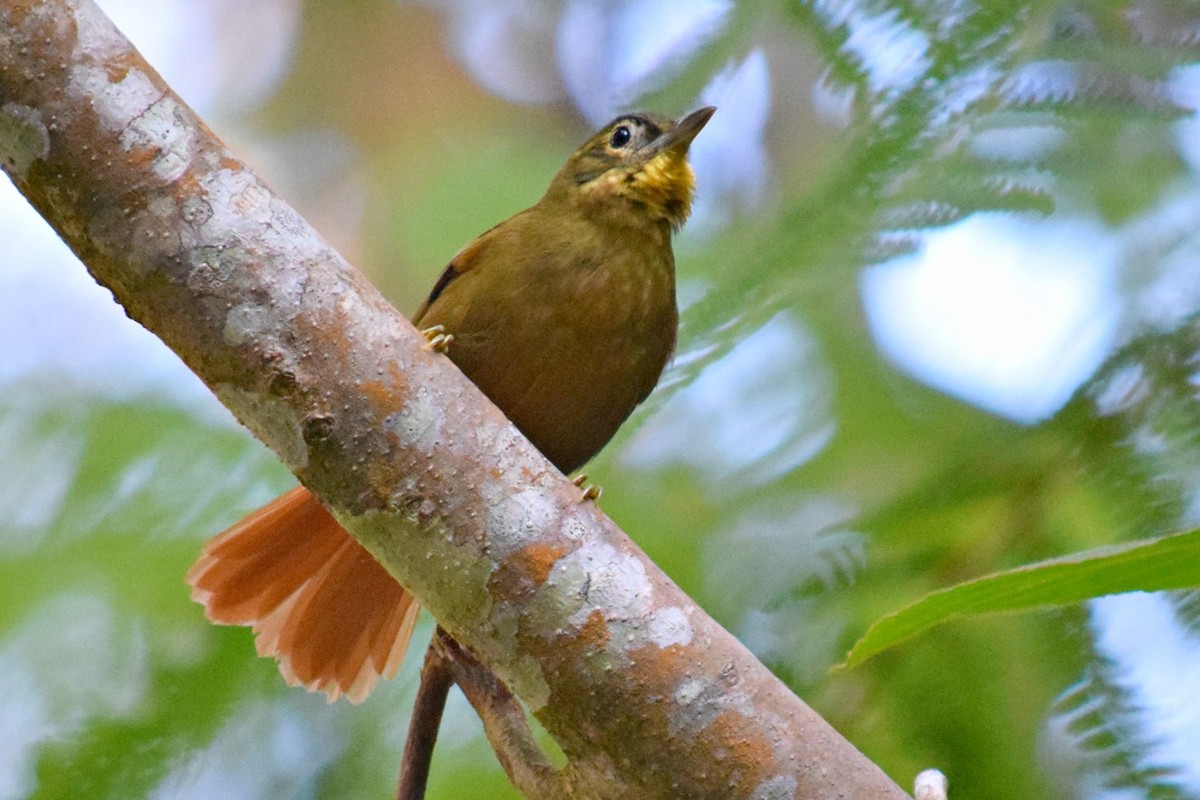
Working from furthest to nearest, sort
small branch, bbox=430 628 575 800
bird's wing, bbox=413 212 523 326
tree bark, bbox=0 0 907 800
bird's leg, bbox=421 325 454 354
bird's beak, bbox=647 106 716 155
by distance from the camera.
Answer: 1. bird's beak, bbox=647 106 716 155
2. bird's wing, bbox=413 212 523 326
3. bird's leg, bbox=421 325 454 354
4. small branch, bbox=430 628 575 800
5. tree bark, bbox=0 0 907 800

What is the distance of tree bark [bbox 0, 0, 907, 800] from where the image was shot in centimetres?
177

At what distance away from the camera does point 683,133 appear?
2980 millimetres

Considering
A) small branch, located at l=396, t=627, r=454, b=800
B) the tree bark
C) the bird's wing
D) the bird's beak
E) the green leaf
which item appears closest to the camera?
the green leaf

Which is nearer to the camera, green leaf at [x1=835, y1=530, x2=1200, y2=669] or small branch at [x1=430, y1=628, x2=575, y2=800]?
green leaf at [x1=835, y1=530, x2=1200, y2=669]

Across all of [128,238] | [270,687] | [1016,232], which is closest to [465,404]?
[128,238]

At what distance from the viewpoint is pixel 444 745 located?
9.12 feet

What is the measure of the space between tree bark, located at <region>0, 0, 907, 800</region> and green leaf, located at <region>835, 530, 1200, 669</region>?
0.36 metres

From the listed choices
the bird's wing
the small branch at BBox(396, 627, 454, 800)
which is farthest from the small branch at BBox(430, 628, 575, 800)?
the bird's wing

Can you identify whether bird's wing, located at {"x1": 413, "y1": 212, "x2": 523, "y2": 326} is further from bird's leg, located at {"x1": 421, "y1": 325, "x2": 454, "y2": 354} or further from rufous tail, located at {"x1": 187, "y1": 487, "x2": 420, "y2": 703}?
rufous tail, located at {"x1": 187, "y1": 487, "x2": 420, "y2": 703}

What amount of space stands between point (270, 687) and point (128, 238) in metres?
1.34

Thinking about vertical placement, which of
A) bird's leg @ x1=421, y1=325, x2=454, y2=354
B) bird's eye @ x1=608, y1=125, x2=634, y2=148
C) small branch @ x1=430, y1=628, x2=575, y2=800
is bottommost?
small branch @ x1=430, y1=628, x2=575, y2=800

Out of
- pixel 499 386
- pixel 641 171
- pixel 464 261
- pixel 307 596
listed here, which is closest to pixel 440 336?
pixel 499 386

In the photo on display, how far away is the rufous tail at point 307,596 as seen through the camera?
2.69 metres

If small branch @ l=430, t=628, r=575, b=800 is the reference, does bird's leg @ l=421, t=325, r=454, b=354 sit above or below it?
above
